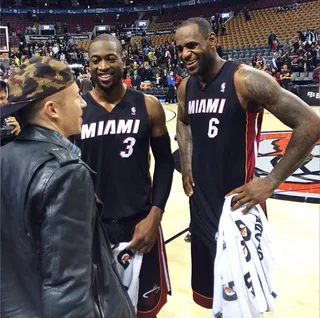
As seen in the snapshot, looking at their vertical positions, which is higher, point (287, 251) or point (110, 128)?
point (110, 128)

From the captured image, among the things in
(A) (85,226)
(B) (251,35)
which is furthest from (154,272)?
(B) (251,35)

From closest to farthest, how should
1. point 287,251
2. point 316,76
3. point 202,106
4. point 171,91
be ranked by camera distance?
point 202,106 → point 287,251 → point 316,76 → point 171,91

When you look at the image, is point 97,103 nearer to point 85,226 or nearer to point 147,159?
point 147,159

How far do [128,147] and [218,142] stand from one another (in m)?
0.42

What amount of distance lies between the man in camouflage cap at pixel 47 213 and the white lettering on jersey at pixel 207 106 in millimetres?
892

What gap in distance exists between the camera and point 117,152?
1.77 metres

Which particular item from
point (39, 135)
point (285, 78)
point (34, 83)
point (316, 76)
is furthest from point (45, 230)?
point (285, 78)

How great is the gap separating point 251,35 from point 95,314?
69.5 ft

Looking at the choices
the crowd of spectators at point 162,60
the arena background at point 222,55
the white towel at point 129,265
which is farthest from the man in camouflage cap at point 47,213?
the crowd of spectators at point 162,60

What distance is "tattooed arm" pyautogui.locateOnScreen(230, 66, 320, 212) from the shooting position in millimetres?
1678

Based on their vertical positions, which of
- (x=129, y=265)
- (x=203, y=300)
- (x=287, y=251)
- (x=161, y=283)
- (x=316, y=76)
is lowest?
(x=287, y=251)

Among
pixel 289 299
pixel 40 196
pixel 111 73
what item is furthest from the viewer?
pixel 289 299

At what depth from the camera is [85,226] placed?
944 mm

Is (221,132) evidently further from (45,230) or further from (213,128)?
(45,230)
